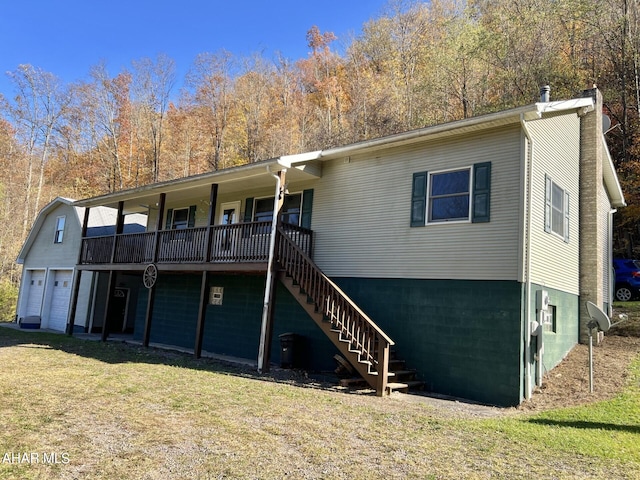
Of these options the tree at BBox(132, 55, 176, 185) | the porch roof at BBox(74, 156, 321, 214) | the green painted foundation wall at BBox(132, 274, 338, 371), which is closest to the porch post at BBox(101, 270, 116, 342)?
the green painted foundation wall at BBox(132, 274, 338, 371)

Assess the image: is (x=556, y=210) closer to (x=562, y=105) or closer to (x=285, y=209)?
(x=562, y=105)

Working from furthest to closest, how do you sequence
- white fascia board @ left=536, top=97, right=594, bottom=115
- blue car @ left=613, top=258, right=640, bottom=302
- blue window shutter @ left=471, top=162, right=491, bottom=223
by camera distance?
blue car @ left=613, top=258, right=640, bottom=302 < blue window shutter @ left=471, top=162, right=491, bottom=223 < white fascia board @ left=536, top=97, right=594, bottom=115

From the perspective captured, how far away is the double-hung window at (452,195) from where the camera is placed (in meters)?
8.92

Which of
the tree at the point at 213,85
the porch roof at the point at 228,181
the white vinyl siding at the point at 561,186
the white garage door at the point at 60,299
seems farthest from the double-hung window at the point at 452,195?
the tree at the point at 213,85

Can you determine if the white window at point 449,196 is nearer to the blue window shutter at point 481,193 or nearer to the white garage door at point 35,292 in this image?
the blue window shutter at point 481,193

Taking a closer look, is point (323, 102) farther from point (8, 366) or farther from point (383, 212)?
point (8, 366)

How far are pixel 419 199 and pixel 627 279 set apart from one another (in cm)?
1286

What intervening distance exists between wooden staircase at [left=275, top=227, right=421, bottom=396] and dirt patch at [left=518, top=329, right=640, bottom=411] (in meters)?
2.39

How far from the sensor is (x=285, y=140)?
2728 cm

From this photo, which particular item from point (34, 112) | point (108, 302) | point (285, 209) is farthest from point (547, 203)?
point (34, 112)

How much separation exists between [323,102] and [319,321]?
2238cm

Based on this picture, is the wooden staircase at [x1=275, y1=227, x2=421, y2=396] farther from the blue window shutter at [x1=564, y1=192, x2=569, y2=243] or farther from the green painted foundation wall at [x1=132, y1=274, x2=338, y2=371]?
the blue window shutter at [x1=564, y1=192, x2=569, y2=243]

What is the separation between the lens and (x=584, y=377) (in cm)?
925

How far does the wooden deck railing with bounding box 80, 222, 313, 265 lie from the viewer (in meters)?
11.1
